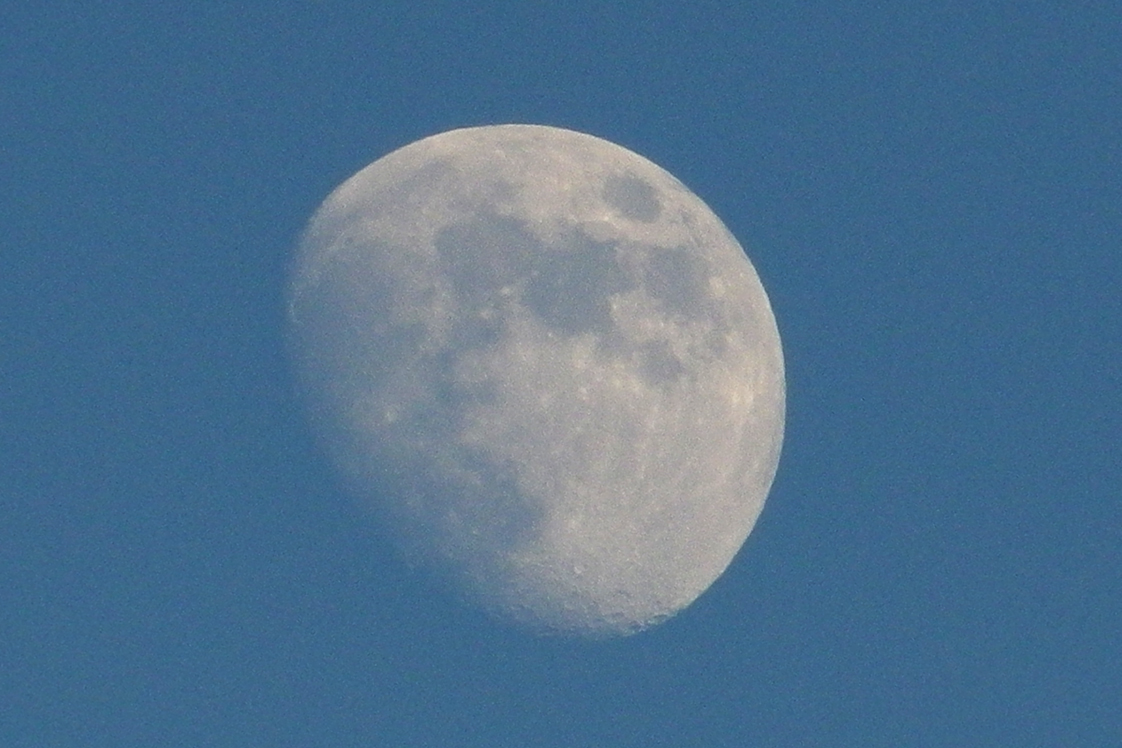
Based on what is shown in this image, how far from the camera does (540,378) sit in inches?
687

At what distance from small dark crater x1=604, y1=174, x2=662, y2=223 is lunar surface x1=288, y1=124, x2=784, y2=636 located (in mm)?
38

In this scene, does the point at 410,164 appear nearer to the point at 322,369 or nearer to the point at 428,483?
the point at 322,369

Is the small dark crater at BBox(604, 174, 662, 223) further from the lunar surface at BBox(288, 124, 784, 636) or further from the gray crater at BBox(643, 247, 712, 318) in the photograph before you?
the gray crater at BBox(643, 247, 712, 318)

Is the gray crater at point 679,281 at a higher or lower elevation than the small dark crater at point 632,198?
lower

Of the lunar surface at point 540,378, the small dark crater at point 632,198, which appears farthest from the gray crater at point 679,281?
the small dark crater at point 632,198

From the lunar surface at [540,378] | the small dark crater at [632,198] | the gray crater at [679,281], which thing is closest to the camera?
the lunar surface at [540,378]

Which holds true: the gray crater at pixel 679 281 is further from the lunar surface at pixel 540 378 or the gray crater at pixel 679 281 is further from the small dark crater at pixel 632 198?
the small dark crater at pixel 632 198

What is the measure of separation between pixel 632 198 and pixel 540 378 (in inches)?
123

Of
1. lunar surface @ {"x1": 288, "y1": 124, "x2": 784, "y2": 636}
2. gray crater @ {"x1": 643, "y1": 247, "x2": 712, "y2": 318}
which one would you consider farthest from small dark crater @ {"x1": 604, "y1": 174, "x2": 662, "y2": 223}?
gray crater @ {"x1": 643, "y1": 247, "x2": 712, "y2": 318}

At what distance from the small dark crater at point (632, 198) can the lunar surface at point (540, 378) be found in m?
0.04

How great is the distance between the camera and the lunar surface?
17516 millimetres

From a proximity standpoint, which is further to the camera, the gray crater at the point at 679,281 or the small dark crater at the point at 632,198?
the small dark crater at the point at 632,198

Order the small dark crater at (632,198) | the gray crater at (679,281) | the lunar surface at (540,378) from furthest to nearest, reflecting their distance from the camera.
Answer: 1. the small dark crater at (632,198)
2. the gray crater at (679,281)
3. the lunar surface at (540,378)

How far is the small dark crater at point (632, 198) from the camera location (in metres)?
19.0
